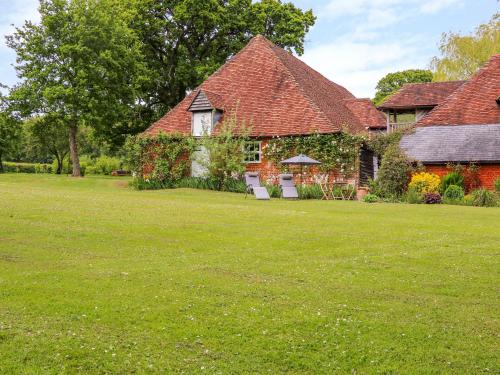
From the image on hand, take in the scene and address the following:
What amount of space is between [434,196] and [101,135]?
28183 mm

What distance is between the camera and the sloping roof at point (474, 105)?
30.5m

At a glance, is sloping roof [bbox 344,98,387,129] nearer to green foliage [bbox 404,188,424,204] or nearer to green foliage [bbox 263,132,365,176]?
green foliage [bbox 263,132,365,176]

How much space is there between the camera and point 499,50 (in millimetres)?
46094

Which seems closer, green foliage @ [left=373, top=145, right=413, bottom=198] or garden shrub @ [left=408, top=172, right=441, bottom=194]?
garden shrub @ [left=408, top=172, right=441, bottom=194]

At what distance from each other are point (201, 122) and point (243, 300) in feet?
87.8

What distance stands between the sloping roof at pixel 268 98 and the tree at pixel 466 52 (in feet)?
51.8

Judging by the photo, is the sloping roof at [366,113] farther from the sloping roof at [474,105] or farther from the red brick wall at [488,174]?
the red brick wall at [488,174]

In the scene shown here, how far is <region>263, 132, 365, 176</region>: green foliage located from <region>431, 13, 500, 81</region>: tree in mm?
24666

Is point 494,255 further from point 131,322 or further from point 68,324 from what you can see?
point 68,324

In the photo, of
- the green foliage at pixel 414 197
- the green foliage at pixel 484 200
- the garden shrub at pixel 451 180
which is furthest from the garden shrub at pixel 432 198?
the garden shrub at pixel 451 180

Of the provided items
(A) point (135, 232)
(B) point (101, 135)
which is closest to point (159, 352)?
(A) point (135, 232)

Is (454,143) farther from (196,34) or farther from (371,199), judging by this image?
(196,34)

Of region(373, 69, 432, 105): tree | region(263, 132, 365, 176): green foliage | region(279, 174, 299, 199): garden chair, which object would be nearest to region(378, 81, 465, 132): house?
region(263, 132, 365, 176): green foliage

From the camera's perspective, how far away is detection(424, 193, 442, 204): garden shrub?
943 inches
